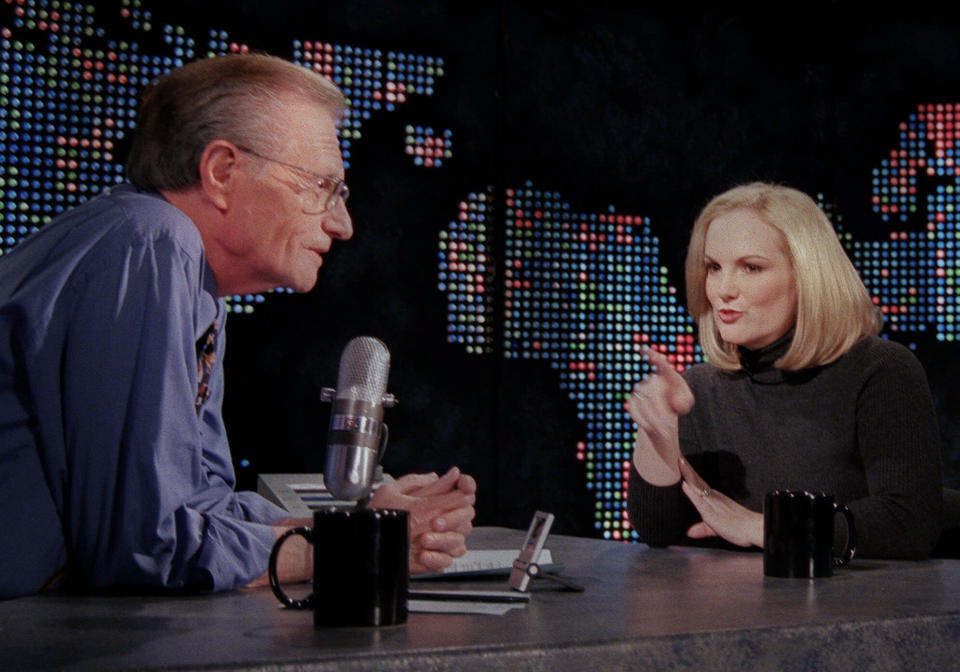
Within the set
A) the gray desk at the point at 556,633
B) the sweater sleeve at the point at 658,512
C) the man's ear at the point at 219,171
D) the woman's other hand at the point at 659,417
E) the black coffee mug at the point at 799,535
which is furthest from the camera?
the sweater sleeve at the point at 658,512

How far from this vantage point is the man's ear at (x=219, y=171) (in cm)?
160

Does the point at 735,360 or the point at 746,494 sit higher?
the point at 735,360

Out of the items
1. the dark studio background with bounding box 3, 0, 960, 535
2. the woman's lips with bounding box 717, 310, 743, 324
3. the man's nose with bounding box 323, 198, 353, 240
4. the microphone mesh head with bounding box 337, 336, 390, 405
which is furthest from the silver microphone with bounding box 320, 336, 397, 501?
the dark studio background with bounding box 3, 0, 960, 535

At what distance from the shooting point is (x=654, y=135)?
3723mm

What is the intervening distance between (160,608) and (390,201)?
2453mm

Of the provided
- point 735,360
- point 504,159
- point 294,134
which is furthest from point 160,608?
point 504,159

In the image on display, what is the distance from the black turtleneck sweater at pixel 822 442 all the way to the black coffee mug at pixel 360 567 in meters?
1.13

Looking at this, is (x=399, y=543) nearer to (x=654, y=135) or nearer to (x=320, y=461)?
(x=320, y=461)

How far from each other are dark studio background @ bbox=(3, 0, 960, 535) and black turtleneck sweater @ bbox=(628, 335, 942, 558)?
1.23 meters

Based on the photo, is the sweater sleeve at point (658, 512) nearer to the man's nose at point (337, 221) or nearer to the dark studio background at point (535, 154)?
the man's nose at point (337, 221)

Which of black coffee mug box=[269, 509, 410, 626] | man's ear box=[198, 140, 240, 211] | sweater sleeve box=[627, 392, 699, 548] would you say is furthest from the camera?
sweater sleeve box=[627, 392, 699, 548]

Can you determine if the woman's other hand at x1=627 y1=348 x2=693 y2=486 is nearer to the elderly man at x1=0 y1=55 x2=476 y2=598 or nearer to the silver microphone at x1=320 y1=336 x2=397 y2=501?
the silver microphone at x1=320 y1=336 x2=397 y2=501

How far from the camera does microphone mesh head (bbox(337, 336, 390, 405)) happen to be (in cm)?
178

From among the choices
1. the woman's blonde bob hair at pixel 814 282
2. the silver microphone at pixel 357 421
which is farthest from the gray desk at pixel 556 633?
the woman's blonde bob hair at pixel 814 282
